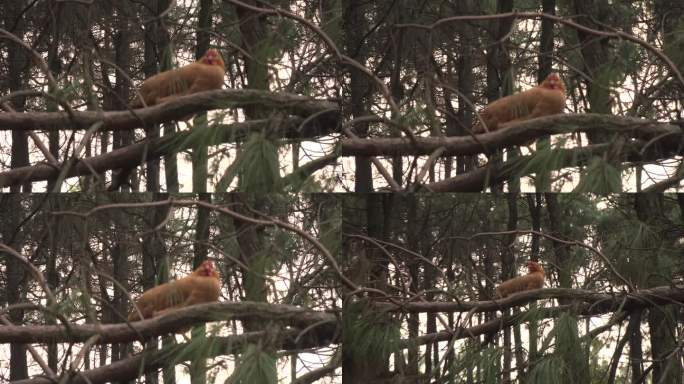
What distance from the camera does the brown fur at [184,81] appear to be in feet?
11.7

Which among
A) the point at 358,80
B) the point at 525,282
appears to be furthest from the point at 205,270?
the point at 525,282

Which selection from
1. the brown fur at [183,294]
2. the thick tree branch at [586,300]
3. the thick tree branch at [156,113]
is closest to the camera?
the thick tree branch at [156,113]

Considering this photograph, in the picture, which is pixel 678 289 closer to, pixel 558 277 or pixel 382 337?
pixel 558 277

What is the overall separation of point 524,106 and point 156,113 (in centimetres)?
93

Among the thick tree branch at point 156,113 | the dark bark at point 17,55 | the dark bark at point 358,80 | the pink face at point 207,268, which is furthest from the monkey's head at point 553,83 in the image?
the dark bark at point 17,55

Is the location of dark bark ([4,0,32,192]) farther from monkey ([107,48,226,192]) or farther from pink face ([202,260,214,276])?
pink face ([202,260,214,276])

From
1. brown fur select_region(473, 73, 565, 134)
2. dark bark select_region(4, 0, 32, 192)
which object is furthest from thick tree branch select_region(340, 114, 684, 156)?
dark bark select_region(4, 0, 32, 192)

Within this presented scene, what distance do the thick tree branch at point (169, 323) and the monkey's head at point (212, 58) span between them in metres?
0.61

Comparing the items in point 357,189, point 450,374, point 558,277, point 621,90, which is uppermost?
point 621,90

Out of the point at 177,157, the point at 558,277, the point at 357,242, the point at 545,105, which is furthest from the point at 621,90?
the point at 177,157

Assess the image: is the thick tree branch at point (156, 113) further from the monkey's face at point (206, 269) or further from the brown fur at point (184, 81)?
the monkey's face at point (206, 269)

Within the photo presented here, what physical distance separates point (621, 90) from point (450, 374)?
87cm

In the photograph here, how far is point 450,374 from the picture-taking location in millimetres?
3791

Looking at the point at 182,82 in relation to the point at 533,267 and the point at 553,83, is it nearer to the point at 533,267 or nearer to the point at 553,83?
the point at 553,83
